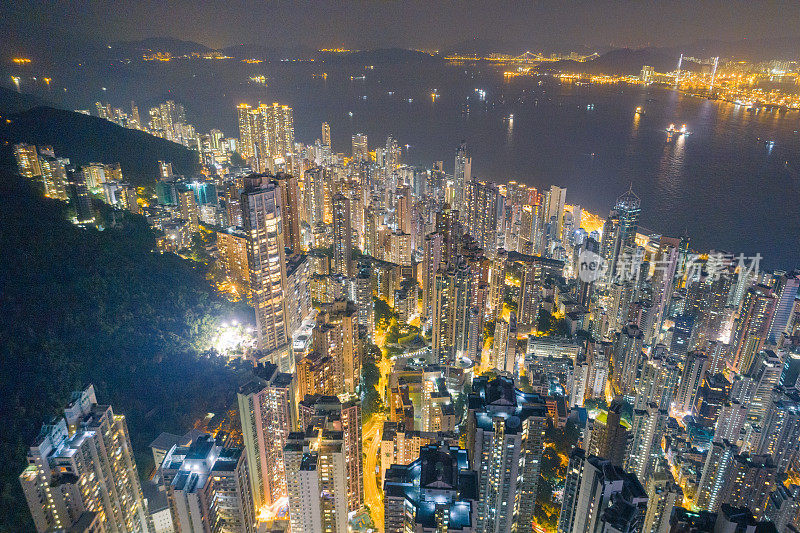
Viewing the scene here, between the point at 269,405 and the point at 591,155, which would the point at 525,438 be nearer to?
the point at 269,405

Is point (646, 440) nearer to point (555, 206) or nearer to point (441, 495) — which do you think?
point (441, 495)

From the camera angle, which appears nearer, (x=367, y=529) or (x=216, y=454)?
(x=216, y=454)

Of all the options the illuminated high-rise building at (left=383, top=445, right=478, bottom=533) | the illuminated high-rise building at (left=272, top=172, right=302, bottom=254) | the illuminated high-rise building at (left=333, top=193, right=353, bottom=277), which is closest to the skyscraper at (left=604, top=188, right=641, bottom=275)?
the illuminated high-rise building at (left=333, top=193, right=353, bottom=277)

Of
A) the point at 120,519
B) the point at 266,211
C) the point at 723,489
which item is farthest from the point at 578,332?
the point at 120,519

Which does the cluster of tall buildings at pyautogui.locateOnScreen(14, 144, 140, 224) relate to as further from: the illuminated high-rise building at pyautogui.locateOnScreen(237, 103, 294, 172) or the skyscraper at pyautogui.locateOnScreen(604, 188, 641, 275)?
the skyscraper at pyautogui.locateOnScreen(604, 188, 641, 275)

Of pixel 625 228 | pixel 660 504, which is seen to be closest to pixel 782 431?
pixel 660 504

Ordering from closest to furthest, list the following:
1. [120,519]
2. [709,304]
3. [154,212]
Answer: [120,519]
[709,304]
[154,212]
